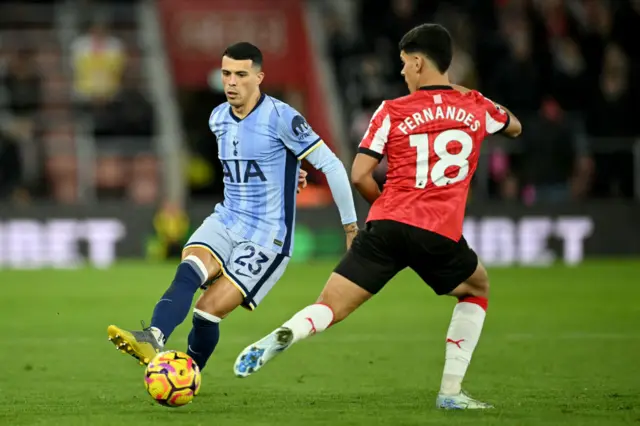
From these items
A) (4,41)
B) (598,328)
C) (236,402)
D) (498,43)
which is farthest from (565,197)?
(236,402)

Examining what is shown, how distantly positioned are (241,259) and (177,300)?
560mm

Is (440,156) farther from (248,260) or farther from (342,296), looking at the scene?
(248,260)

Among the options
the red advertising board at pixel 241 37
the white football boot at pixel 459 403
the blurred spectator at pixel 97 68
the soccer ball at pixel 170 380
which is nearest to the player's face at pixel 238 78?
the soccer ball at pixel 170 380

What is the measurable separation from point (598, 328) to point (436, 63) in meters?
5.55

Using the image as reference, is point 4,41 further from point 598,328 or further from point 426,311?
point 598,328

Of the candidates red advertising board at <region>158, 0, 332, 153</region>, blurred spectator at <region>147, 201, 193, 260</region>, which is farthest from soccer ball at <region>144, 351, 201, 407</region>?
red advertising board at <region>158, 0, 332, 153</region>

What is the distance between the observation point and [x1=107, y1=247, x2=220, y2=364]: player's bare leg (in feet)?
23.0

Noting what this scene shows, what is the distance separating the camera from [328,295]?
7035 mm

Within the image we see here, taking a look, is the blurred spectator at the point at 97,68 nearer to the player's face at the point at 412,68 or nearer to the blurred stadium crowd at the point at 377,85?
the blurred stadium crowd at the point at 377,85

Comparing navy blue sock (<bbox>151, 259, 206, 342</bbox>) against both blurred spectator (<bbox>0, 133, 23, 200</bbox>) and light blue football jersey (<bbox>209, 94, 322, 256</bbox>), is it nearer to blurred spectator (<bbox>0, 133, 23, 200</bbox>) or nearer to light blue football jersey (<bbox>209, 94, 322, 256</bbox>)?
light blue football jersey (<bbox>209, 94, 322, 256</bbox>)

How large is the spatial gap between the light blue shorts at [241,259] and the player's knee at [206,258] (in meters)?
0.03

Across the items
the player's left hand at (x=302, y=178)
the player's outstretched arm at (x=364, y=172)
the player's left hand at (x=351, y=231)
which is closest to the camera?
the player's outstretched arm at (x=364, y=172)

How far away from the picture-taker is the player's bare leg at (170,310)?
23.0ft

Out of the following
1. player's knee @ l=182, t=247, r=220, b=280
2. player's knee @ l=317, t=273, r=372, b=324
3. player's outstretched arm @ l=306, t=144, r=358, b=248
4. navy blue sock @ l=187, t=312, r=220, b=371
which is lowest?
navy blue sock @ l=187, t=312, r=220, b=371
